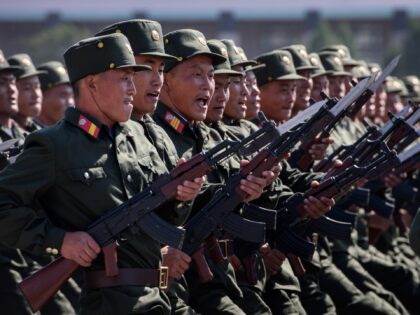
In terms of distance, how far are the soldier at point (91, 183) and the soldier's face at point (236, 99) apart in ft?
8.85

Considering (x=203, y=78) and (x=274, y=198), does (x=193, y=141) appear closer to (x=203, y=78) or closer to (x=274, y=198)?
(x=203, y=78)

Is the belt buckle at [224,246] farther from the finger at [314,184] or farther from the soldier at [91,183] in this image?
the soldier at [91,183]

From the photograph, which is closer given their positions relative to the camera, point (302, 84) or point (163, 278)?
point (163, 278)

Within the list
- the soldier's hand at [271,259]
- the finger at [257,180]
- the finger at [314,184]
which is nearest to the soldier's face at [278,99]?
the finger at [314,184]

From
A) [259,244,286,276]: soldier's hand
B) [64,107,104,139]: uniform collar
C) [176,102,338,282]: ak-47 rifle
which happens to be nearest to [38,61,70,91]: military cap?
[259,244,286,276]: soldier's hand

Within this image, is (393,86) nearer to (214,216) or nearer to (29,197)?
(214,216)

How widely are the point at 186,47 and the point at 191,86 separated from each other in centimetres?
29

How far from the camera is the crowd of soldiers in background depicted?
9891 millimetres

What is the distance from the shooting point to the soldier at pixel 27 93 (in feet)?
40.0

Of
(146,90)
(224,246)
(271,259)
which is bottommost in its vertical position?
(271,259)

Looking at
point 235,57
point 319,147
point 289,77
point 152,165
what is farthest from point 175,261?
point 289,77

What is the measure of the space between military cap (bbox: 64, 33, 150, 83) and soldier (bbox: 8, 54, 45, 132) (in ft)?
15.0

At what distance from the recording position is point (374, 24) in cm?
8038

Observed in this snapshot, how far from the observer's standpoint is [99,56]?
7457 millimetres
